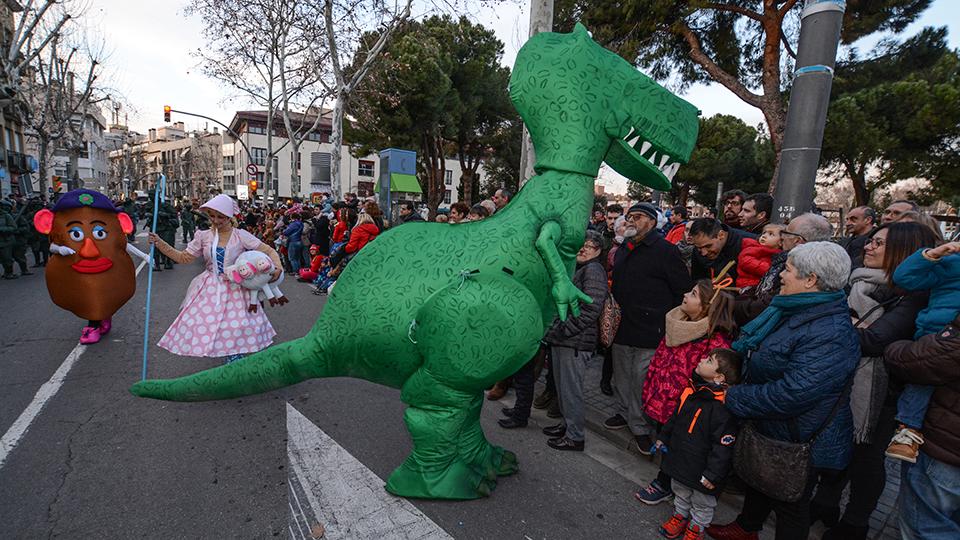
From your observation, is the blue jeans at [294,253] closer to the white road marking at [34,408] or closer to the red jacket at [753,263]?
the white road marking at [34,408]

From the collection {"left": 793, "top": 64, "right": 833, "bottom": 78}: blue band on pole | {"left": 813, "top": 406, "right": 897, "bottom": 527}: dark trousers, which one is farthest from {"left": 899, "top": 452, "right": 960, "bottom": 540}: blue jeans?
{"left": 793, "top": 64, "right": 833, "bottom": 78}: blue band on pole

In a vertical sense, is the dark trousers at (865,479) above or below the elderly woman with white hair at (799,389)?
below

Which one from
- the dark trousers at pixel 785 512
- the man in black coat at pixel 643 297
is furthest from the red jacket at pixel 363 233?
the dark trousers at pixel 785 512

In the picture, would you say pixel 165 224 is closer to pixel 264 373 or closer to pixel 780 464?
pixel 264 373

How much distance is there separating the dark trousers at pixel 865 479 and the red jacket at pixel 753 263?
1081 mm

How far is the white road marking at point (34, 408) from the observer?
2937 millimetres

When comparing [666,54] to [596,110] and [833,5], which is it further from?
[596,110]

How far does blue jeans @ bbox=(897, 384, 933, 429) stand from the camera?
199 cm

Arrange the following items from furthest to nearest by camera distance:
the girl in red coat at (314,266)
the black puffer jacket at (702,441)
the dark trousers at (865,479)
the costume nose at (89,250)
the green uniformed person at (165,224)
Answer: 1. the green uniformed person at (165,224)
2. the girl in red coat at (314,266)
3. the costume nose at (89,250)
4. the dark trousers at (865,479)
5. the black puffer jacket at (702,441)

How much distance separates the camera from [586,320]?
3053 mm

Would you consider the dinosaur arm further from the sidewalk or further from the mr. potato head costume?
the mr. potato head costume

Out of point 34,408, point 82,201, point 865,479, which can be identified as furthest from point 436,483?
point 82,201

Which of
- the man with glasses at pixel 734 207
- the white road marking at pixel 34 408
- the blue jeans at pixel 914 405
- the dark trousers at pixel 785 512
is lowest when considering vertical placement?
the white road marking at pixel 34 408

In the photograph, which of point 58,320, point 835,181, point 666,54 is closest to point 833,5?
point 666,54
